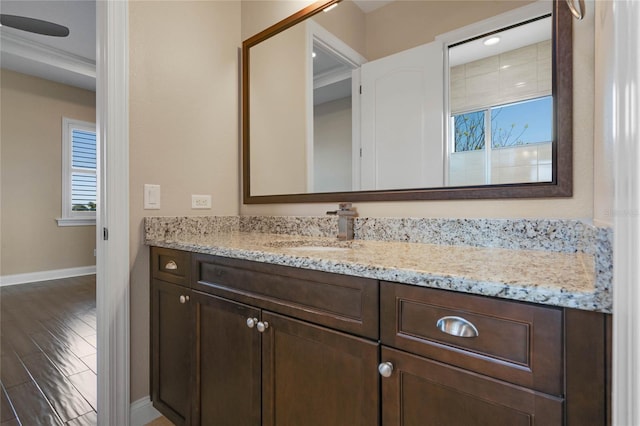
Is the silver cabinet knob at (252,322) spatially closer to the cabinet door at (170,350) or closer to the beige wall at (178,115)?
the cabinet door at (170,350)

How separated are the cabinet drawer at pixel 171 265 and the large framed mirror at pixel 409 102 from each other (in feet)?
2.04

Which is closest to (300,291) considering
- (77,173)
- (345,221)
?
(345,221)

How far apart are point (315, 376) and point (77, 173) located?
214 inches

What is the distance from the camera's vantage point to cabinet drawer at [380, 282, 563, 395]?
55cm

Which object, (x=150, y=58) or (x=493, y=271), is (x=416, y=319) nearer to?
(x=493, y=271)

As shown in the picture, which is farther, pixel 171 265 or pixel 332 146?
pixel 332 146

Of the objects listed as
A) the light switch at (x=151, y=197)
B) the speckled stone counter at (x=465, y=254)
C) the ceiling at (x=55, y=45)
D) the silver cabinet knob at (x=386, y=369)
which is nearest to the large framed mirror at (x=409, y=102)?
the speckled stone counter at (x=465, y=254)

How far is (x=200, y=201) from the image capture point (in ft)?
5.85

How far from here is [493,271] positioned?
0.68m

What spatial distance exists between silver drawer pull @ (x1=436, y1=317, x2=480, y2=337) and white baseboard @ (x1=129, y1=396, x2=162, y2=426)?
1.55 m

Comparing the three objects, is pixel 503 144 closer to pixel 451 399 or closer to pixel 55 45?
pixel 451 399

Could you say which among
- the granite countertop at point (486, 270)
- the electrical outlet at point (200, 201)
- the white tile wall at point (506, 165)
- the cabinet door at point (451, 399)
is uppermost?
the white tile wall at point (506, 165)

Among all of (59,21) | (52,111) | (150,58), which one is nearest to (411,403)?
(150,58)

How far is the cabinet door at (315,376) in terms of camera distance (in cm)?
78
